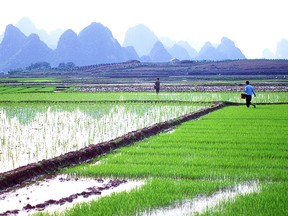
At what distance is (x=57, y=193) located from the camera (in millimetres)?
4562

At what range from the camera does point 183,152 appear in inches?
255

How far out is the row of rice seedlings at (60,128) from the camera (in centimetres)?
696

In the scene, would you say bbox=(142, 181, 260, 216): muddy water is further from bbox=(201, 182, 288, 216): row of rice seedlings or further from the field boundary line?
the field boundary line

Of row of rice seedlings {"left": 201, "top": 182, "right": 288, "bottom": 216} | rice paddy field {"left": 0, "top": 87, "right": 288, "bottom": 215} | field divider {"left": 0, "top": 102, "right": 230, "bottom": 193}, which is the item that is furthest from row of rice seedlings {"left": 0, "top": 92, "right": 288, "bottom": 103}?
row of rice seedlings {"left": 201, "top": 182, "right": 288, "bottom": 216}

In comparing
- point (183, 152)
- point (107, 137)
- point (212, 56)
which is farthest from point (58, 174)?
point (212, 56)

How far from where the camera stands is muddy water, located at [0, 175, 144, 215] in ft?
13.3

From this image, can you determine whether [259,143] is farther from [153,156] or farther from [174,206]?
[174,206]

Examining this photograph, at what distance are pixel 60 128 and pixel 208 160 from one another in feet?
16.3

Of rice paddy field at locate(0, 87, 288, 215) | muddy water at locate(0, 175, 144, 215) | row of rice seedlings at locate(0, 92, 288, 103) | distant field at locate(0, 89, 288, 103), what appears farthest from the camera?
row of rice seedlings at locate(0, 92, 288, 103)

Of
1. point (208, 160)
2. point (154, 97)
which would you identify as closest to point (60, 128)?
point (208, 160)

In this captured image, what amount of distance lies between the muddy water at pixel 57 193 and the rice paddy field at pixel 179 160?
0.24 meters

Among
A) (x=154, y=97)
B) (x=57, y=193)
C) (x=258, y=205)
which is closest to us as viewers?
(x=258, y=205)

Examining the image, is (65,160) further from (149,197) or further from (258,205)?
(258,205)

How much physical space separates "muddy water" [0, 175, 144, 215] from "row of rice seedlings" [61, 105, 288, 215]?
300 mm
